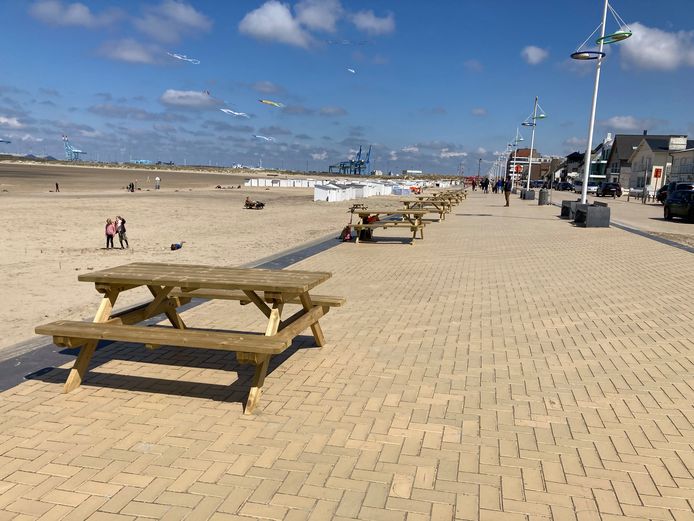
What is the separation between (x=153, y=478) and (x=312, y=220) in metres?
19.7

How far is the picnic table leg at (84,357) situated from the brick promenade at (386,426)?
90mm

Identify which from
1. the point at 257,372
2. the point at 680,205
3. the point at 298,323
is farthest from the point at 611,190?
the point at 257,372

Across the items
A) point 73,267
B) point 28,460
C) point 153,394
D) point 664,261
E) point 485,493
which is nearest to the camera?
point 485,493

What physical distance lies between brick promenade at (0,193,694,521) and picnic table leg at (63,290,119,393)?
0.09 m

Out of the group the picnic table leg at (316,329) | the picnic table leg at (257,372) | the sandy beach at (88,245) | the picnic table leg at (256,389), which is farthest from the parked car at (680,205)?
the picnic table leg at (256,389)

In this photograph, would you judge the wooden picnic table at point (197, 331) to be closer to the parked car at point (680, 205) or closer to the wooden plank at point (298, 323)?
→ the wooden plank at point (298, 323)

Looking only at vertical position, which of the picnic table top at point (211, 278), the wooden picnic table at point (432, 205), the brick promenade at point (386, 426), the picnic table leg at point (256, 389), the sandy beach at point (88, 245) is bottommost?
the sandy beach at point (88, 245)

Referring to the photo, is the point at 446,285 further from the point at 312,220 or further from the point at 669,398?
the point at 312,220

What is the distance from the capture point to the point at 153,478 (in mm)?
2990

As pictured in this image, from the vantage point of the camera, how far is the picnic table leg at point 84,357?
4.16 meters

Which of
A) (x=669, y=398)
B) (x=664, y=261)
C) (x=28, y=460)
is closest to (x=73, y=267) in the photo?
(x=28, y=460)

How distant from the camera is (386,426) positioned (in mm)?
3635

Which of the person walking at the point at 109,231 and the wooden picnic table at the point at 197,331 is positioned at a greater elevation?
the wooden picnic table at the point at 197,331

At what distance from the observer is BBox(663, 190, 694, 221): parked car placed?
2166 cm
